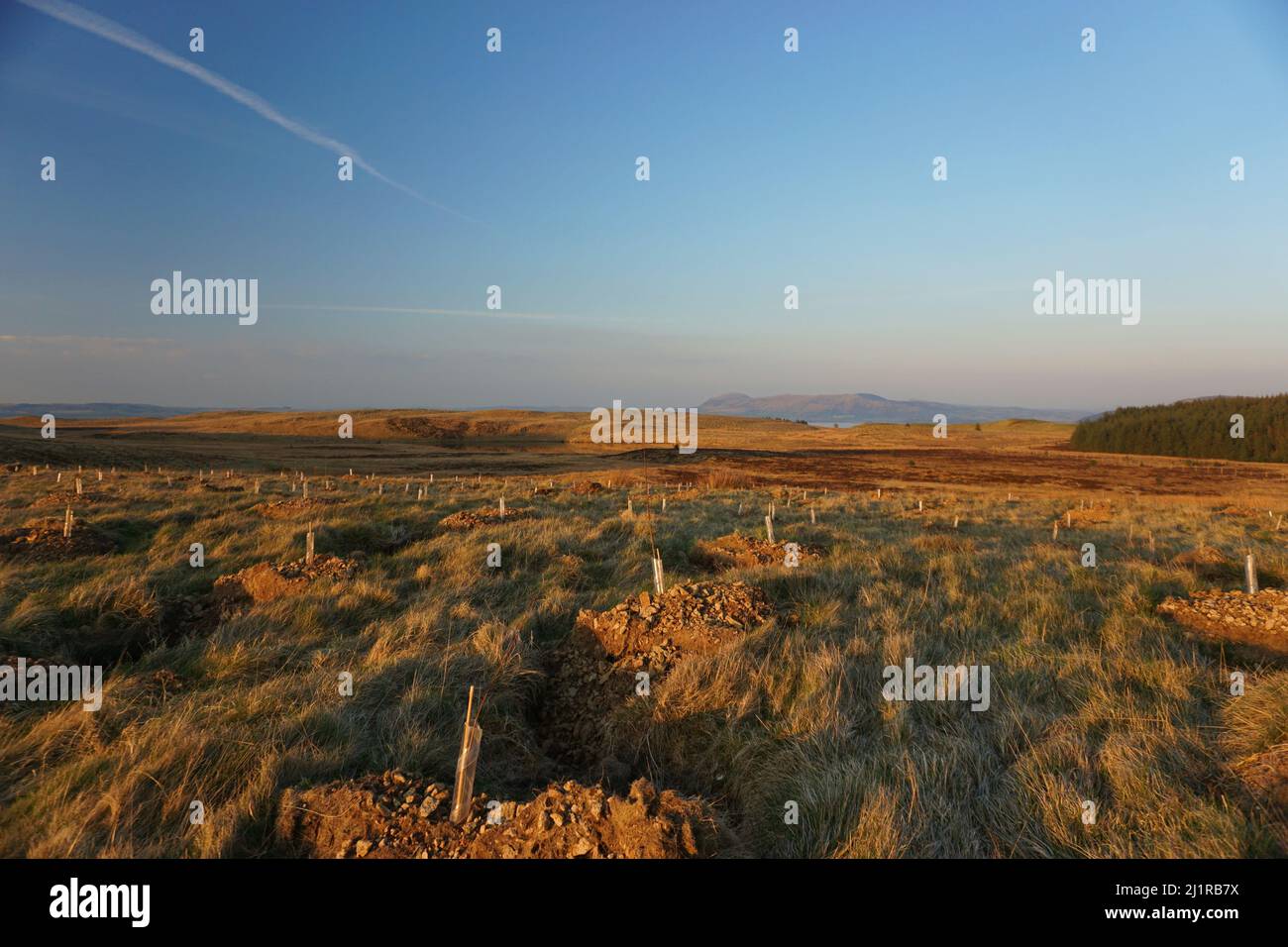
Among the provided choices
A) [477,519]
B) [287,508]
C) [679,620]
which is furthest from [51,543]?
[679,620]

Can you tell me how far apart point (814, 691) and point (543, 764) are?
91.1 inches

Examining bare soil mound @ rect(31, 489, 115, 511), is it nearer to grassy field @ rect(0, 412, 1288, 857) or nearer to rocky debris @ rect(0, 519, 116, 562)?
grassy field @ rect(0, 412, 1288, 857)

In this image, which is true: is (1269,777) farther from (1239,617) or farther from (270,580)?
(270,580)

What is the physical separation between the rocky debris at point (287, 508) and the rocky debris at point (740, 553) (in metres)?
10.1

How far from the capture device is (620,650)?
19.5ft

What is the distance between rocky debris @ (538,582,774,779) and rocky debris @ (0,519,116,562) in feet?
31.3

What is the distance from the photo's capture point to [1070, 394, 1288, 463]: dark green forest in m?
64.3

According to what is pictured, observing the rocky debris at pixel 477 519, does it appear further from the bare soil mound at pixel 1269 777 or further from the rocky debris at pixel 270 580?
the bare soil mound at pixel 1269 777

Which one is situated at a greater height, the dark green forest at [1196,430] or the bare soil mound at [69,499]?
the dark green forest at [1196,430]

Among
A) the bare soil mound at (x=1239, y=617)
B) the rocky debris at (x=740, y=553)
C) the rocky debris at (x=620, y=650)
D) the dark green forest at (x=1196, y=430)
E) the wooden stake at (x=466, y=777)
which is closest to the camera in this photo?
the wooden stake at (x=466, y=777)

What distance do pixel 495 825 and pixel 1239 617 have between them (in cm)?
842

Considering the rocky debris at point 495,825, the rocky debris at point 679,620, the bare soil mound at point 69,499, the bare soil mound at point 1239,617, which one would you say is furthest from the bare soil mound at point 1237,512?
the bare soil mound at point 69,499

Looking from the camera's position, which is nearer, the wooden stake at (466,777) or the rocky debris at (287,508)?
the wooden stake at (466,777)

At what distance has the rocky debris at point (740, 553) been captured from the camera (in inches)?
389
